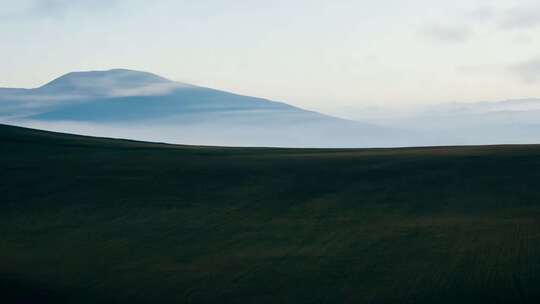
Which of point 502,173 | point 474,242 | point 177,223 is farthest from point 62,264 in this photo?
point 502,173

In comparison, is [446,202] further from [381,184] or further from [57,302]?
[57,302]

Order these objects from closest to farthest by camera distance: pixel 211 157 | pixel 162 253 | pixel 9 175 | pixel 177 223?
1. pixel 162 253
2. pixel 177 223
3. pixel 9 175
4. pixel 211 157

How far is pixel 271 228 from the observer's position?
29.0 m

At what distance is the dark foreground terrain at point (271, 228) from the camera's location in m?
20.9

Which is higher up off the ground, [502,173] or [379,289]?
[502,173]

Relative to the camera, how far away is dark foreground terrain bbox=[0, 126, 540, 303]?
2086 centimetres

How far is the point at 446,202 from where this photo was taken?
3341cm

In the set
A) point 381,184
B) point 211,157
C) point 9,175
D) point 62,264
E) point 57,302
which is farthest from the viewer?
point 211,157

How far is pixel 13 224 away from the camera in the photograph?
98.8 feet

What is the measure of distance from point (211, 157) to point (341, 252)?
26457 mm

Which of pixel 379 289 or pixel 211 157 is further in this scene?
pixel 211 157

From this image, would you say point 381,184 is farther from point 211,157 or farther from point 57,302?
point 57,302

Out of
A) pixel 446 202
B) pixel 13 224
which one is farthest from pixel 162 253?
pixel 446 202

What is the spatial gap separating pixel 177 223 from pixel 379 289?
1166 centimetres
